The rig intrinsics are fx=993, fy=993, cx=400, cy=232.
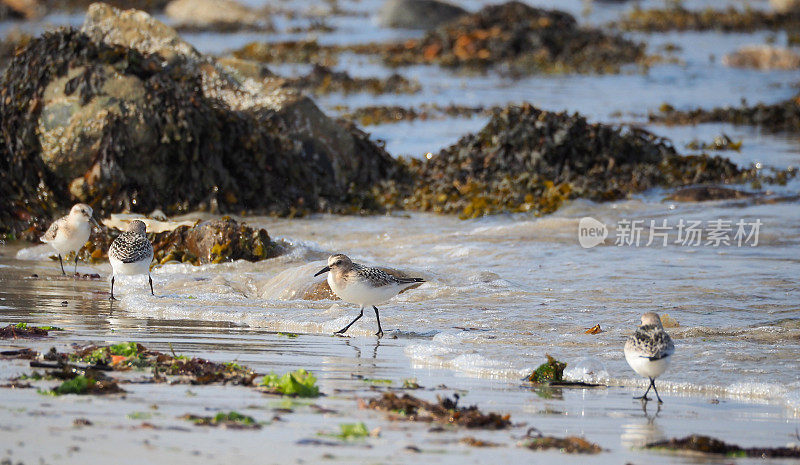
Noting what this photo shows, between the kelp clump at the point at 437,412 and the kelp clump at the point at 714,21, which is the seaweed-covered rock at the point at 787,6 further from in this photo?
the kelp clump at the point at 437,412

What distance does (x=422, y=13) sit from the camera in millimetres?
33500

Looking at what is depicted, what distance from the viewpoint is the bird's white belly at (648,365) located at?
529cm

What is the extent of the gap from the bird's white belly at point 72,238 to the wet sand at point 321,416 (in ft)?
8.58

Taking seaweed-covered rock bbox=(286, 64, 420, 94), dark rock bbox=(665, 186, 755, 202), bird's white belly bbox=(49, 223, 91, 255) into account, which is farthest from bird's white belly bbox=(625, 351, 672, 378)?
seaweed-covered rock bbox=(286, 64, 420, 94)

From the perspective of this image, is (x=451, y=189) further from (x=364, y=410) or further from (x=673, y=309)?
(x=364, y=410)

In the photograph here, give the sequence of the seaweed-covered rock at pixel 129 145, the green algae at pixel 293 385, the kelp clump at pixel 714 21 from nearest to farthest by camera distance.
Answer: the green algae at pixel 293 385
the seaweed-covered rock at pixel 129 145
the kelp clump at pixel 714 21

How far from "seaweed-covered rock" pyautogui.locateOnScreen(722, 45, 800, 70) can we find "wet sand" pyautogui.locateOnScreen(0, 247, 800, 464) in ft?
69.1

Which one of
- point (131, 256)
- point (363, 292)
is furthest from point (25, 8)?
point (363, 292)

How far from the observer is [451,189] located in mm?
13055

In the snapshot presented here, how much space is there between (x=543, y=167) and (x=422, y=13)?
21.2 meters

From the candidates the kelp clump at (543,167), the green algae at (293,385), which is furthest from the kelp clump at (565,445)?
the kelp clump at (543,167)

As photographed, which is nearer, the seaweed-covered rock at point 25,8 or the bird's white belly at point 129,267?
the bird's white belly at point 129,267

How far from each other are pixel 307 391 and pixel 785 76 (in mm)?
21898

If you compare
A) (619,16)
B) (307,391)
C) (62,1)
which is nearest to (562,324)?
(307,391)
